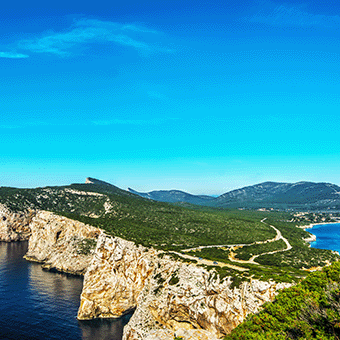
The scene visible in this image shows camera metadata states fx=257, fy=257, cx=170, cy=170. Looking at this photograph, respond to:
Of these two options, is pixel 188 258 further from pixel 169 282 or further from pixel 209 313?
pixel 209 313

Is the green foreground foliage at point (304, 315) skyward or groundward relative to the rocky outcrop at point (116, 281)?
skyward

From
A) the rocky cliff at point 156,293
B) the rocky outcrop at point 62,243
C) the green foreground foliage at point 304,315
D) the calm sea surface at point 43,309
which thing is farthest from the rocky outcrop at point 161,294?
the rocky outcrop at point 62,243

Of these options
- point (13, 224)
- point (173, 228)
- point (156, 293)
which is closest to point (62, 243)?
point (173, 228)

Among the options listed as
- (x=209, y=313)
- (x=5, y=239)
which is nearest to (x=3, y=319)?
(x=209, y=313)

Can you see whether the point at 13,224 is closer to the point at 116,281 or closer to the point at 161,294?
the point at 116,281

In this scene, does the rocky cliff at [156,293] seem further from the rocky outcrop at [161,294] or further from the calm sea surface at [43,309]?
the calm sea surface at [43,309]

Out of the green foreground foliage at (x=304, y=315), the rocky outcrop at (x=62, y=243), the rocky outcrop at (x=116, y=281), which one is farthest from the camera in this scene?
the rocky outcrop at (x=62, y=243)

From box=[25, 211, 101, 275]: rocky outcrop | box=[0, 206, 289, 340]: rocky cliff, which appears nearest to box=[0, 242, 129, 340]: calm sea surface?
box=[0, 206, 289, 340]: rocky cliff

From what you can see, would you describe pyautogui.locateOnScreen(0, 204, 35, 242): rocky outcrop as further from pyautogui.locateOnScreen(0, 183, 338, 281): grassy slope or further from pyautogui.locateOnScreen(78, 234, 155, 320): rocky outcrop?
pyautogui.locateOnScreen(78, 234, 155, 320): rocky outcrop
